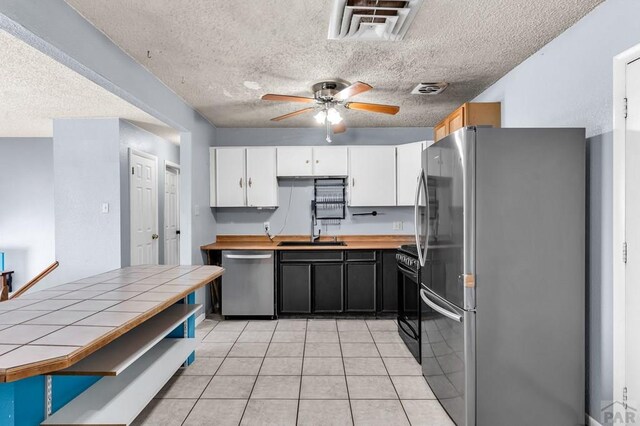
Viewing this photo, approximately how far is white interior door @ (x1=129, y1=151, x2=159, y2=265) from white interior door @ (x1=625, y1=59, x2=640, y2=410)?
4428 millimetres

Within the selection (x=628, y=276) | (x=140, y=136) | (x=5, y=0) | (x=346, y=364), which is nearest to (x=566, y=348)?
(x=628, y=276)

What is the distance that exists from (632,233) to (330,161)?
3.14 metres

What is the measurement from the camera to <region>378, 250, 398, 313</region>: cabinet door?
4055 millimetres

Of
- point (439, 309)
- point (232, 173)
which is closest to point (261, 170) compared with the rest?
point (232, 173)

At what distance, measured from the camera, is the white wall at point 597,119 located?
1.85 meters

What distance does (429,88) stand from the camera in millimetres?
3213

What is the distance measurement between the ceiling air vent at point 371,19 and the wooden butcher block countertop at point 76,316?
5.91 ft

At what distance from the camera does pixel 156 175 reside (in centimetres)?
476

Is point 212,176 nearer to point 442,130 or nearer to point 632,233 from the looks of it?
point 442,130

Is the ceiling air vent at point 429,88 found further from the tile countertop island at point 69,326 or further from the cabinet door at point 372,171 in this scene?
the tile countertop island at point 69,326

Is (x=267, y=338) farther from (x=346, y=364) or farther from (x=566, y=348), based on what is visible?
(x=566, y=348)

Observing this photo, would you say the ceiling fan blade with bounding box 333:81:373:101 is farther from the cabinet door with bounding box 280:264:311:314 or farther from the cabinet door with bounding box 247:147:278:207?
the cabinet door with bounding box 280:264:311:314

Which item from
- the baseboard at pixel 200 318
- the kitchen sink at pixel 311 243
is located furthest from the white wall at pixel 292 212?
the baseboard at pixel 200 318

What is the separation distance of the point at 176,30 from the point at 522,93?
260cm
